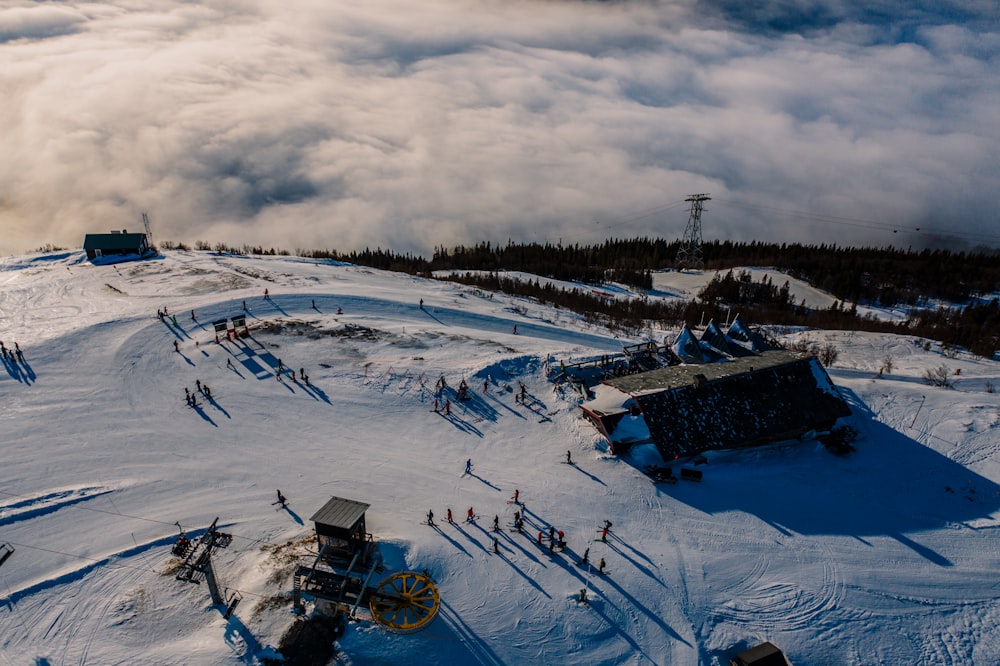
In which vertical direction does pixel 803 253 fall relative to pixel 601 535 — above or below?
above

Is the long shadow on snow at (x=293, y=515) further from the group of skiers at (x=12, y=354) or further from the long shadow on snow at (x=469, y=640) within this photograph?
the group of skiers at (x=12, y=354)

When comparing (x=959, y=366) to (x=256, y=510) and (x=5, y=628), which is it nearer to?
(x=256, y=510)

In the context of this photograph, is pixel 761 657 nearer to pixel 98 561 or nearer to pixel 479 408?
pixel 479 408

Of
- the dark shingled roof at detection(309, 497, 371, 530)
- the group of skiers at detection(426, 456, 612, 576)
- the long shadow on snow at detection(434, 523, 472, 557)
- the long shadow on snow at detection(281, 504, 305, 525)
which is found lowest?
the long shadow on snow at detection(281, 504, 305, 525)

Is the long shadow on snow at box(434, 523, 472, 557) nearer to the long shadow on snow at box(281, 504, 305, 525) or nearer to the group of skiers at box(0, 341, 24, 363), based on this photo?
the long shadow on snow at box(281, 504, 305, 525)

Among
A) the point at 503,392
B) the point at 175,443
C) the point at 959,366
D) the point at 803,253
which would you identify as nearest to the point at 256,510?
the point at 175,443

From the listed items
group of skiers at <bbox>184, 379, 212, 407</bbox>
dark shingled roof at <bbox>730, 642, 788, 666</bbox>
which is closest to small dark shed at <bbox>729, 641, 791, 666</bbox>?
dark shingled roof at <bbox>730, 642, 788, 666</bbox>
